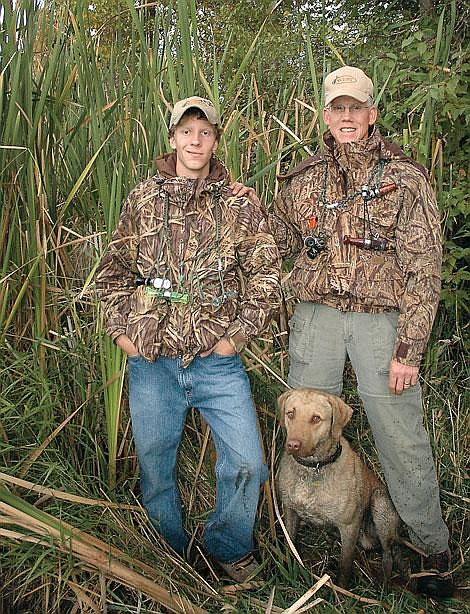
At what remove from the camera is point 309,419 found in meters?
2.86

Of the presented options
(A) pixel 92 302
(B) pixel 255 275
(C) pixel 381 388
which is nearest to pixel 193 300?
(B) pixel 255 275

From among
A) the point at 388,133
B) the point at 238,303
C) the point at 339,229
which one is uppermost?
the point at 388,133

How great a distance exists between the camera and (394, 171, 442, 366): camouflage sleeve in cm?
282

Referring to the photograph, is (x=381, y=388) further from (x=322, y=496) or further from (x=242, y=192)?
(x=242, y=192)

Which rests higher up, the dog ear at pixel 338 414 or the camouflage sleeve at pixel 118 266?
the camouflage sleeve at pixel 118 266

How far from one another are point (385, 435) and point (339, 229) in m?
0.92

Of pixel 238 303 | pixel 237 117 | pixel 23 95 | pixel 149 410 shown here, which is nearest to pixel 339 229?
pixel 238 303

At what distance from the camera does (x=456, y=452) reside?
374cm

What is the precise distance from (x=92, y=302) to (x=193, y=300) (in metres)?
0.63

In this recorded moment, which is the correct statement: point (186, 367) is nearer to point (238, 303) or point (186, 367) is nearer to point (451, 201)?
point (238, 303)

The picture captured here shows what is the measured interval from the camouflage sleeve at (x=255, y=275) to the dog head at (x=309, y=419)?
13.4 inches

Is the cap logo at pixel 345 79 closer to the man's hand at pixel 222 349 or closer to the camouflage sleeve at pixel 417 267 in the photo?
the camouflage sleeve at pixel 417 267

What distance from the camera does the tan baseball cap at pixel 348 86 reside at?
2.84 meters

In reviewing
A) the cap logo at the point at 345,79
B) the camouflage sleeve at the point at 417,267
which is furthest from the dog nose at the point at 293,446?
the cap logo at the point at 345,79
